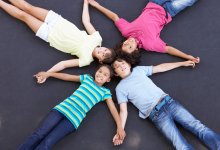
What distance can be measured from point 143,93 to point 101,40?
50 centimetres

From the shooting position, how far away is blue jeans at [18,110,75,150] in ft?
6.51

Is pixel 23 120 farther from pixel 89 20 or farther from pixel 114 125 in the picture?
pixel 89 20

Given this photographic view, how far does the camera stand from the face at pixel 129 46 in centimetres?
225

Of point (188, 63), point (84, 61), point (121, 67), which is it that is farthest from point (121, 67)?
point (188, 63)

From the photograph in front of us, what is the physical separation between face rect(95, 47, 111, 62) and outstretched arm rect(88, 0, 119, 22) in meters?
0.32

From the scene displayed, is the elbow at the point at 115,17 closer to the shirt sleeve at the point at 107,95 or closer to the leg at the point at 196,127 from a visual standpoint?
the shirt sleeve at the point at 107,95

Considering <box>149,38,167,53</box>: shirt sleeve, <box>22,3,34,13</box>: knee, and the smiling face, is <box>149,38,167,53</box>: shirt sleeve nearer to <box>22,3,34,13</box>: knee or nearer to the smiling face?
the smiling face

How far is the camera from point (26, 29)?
97.0 inches

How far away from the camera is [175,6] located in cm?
249

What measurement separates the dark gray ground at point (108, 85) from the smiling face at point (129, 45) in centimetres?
15

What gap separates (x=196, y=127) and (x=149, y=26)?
0.78m

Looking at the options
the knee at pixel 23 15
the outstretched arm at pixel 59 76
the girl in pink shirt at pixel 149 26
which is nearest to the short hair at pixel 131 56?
the girl in pink shirt at pixel 149 26

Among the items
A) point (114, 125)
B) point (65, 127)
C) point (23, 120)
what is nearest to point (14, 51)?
point (23, 120)

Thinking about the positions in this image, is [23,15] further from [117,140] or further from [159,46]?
[117,140]
